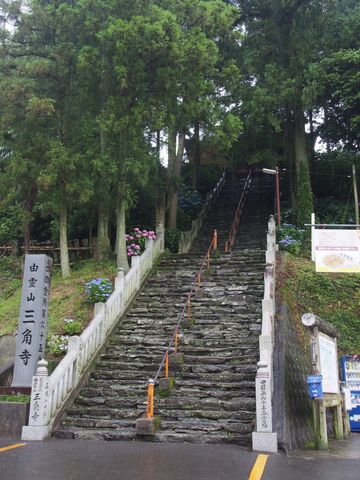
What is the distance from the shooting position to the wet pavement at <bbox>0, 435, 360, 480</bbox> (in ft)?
19.5

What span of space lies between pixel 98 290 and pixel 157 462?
25.1ft

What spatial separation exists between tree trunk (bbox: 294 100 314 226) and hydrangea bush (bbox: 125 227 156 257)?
763cm

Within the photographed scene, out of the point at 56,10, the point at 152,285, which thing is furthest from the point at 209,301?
the point at 56,10

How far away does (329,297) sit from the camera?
14570 mm

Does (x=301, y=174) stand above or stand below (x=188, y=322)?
above

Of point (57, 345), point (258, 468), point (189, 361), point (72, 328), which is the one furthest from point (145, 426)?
point (72, 328)

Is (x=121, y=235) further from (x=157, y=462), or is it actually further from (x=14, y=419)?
(x=157, y=462)

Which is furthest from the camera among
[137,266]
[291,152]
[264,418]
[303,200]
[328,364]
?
[291,152]

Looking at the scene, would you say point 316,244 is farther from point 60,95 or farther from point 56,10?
point 56,10

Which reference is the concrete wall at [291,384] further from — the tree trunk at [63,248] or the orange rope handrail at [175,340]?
the tree trunk at [63,248]

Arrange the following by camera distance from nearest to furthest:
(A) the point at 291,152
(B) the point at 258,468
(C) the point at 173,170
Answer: (B) the point at 258,468
(C) the point at 173,170
(A) the point at 291,152

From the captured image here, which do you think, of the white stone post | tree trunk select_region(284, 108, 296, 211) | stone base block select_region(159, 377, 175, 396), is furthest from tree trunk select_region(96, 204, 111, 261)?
the white stone post

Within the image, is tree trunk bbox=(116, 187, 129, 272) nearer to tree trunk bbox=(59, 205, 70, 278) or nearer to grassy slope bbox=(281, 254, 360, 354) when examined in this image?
tree trunk bbox=(59, 205, 70, 278)

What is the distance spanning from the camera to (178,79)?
620 inches
